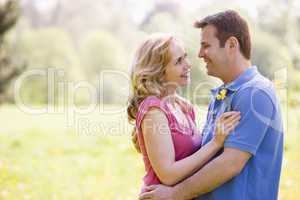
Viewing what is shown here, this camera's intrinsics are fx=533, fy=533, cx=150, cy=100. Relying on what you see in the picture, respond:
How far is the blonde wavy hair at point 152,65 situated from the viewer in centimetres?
213

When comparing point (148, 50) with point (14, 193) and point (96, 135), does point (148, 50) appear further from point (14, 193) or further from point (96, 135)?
point (96, 135)

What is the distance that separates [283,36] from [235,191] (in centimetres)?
534

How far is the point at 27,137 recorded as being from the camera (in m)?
7.90

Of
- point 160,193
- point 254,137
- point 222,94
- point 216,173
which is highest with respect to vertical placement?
point 222,94

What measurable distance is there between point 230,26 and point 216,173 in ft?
1.79

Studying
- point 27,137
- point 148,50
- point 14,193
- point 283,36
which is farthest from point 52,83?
point 148,50

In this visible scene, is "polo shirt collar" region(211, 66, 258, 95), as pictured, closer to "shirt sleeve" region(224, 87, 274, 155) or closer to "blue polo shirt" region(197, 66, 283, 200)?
"blue polo shirt" region(197, 66, 283, 200)

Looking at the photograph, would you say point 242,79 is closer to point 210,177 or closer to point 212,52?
point 212,52

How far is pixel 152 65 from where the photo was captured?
2.14 metres

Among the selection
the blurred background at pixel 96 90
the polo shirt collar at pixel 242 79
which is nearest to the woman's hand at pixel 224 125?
the polo shirt collar at pixel 242 79

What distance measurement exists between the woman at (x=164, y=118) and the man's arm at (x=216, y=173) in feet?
0.14

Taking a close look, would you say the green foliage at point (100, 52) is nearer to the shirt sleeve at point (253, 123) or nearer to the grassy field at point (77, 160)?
the grassy field at point (77, 160)

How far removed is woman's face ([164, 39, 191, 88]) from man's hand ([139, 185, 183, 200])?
426 millimetres

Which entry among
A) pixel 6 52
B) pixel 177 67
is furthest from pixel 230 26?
pixel 6 52
